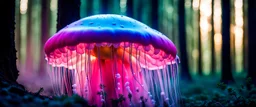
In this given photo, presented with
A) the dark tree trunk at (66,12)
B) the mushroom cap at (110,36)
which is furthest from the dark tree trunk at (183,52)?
the mushroom cap at (110,36)

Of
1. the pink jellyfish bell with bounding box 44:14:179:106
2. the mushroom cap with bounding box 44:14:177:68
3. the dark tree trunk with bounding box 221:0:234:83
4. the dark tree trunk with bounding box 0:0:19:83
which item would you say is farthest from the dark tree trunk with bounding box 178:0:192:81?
the dark tree trunk with bounding box 0:0:19:83

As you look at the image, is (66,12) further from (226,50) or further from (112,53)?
(226,50)

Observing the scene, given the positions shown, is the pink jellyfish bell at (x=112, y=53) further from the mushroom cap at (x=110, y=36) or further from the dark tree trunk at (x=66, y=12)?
the dark tree trunk at (x=66, y=12)

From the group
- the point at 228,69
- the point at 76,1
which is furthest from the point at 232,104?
the point at 228,69

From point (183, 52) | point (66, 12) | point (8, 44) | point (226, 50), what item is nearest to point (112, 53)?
point (8, 44)

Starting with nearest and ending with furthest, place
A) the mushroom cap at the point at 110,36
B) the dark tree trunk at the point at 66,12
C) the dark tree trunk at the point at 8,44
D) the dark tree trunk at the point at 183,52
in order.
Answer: the mushroom cap at the point at 110,36 < the dark tree trunk at the point at 8,44 < the dark tree trunk at the point at 66,12 < the dark tree trunk at the point at 183,52

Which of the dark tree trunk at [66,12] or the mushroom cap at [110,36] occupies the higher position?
the dark tree trunk at [66,12]

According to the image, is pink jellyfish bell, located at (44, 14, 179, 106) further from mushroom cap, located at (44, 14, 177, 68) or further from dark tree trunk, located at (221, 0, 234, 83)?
dark tree trunk, located at (221, 0, 234, 83)
